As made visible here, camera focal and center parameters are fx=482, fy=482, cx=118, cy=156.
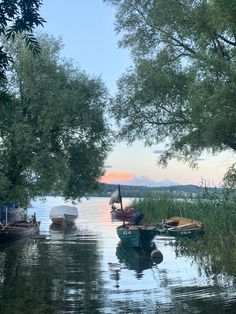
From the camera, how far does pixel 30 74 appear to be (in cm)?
3416

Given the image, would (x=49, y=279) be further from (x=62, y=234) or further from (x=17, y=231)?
(x=62, y=234)

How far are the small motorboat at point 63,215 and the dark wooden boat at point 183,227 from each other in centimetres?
2480

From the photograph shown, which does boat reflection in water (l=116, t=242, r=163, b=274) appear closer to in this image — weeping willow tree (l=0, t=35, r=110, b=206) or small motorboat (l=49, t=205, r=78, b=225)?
weeping willow tree (l=0, t=35, r=110, b=206)

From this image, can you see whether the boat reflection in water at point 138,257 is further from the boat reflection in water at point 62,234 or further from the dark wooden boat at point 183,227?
the boat reflection in water at point 62,234

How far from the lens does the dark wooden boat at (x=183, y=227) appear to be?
94.4ft

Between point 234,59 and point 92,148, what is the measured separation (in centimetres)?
1989

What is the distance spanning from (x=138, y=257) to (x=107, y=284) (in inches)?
342

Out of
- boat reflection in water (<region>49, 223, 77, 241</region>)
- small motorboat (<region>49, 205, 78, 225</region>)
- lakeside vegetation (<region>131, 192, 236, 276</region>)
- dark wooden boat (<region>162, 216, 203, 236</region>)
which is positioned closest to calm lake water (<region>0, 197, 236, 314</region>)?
lakeside vegetation (<region>131, 192, 236, 276</region>)

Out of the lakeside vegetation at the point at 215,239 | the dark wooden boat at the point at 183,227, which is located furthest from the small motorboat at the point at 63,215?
the lakeside vegetation at the point at 215,239

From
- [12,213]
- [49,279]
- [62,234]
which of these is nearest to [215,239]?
[49,279]

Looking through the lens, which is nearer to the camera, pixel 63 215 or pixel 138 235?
pixel 138 235

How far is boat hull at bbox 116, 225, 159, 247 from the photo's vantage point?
2709 centimetres

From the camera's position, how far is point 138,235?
2727 cm

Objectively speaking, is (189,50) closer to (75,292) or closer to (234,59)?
(234,59)
